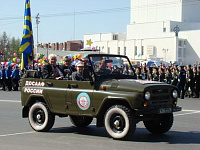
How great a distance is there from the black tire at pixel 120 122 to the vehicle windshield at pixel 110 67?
1.03 metres

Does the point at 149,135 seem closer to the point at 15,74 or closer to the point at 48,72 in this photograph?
the point at 48,72

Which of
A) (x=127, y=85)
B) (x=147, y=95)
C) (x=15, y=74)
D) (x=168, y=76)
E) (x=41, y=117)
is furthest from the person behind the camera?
(x=15, y=74)

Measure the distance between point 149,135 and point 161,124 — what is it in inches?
15.8

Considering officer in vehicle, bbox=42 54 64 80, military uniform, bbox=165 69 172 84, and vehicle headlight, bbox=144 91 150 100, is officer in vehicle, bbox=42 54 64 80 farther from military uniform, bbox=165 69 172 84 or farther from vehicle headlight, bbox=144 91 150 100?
military uniform, bbox=165 69 172 84

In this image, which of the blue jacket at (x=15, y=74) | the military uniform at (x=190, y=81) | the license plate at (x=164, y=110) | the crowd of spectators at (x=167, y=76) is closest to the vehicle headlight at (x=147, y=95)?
the license plate at (x=164, y=110)

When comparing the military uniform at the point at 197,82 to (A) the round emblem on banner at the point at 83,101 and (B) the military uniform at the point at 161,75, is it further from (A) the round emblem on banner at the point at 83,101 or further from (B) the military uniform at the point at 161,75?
(A) the round emblem on banner at the point at 83,101

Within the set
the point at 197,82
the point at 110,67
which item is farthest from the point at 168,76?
the point at 110,67

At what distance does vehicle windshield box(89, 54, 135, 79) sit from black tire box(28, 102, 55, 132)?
1.74 m

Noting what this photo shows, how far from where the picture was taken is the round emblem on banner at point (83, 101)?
9.74 metres

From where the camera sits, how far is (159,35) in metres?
98.8

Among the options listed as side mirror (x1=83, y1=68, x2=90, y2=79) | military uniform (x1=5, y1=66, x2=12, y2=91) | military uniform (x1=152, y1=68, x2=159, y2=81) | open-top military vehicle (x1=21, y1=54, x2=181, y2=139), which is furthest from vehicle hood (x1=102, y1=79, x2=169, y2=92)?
military uniform (x1=5, y1=66, x2=12, y2=91)

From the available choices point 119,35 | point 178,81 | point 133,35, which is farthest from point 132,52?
point 178,81

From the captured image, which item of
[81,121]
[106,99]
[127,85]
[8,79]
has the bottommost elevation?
[81,121]

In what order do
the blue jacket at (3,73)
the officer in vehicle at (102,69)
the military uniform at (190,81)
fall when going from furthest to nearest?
the blue jacket at (3,73)
the military uniform at (190,81)
the officer in vehicle at (102,69)
